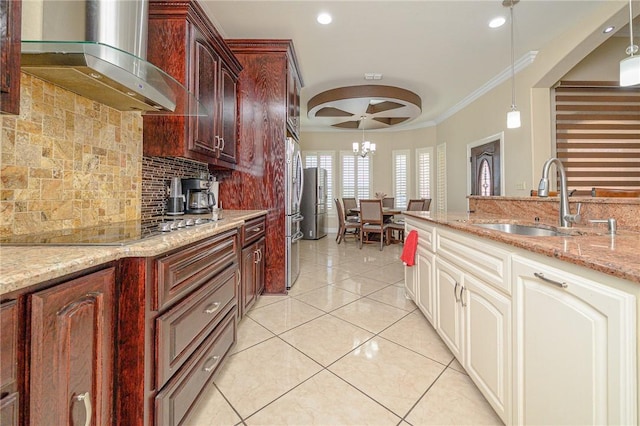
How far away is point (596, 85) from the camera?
3578mm

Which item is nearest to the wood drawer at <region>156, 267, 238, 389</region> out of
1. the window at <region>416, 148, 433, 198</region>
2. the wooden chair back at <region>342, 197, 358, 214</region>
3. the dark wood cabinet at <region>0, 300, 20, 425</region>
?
the dark wood cabinet at <region>0, 300, 20, 425</region>

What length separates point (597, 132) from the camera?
3600 millimetres

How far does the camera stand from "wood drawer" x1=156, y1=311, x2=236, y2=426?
97cm

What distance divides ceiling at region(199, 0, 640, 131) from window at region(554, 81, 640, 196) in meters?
0.80

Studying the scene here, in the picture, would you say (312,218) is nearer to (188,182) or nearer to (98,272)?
(188,182)

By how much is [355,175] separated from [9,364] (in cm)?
719

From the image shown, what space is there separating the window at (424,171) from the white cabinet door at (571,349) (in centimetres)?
621

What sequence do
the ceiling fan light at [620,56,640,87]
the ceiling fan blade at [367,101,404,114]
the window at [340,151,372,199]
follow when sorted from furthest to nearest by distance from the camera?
the window at [340,151,372,199], the ceiling fan blade at [367,101,404,114], the ceiling fan light at [620,56,640,87]

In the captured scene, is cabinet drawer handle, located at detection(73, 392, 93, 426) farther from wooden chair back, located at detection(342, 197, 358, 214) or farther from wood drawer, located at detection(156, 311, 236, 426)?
wooden chair back, located at detection(342, 197, 358, 214)

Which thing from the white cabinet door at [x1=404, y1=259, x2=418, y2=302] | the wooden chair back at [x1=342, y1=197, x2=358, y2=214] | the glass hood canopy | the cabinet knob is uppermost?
the glass hood canopy

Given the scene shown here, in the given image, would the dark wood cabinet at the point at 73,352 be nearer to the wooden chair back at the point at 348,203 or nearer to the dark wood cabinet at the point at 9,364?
the dark wood cabinet at the point at 9,364

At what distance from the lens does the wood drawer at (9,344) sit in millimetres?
533

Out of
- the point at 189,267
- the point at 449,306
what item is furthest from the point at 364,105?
the point at 189,267

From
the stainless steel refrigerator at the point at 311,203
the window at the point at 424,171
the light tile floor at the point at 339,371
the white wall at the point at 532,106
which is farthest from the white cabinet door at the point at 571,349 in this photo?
the window at the point at 424,171
